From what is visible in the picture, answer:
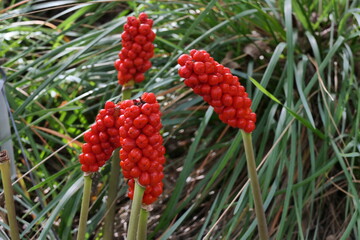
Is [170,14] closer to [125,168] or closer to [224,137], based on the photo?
[224,137]

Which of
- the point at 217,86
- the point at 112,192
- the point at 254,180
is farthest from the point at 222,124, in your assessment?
the point at 217,86

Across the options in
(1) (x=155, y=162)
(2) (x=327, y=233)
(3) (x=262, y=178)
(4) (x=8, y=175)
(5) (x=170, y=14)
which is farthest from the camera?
(5) (x=170, y=14)

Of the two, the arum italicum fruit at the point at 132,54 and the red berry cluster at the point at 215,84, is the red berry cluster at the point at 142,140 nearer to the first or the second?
the red berry cluster at the point at 215,84

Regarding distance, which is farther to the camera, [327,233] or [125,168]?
[327,233]

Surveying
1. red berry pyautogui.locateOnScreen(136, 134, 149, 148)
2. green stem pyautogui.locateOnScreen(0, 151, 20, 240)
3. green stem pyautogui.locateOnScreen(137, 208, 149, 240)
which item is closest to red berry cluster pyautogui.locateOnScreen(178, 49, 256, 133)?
red berry pyautogui.locateOnScreen(136, 134, 149, 148)

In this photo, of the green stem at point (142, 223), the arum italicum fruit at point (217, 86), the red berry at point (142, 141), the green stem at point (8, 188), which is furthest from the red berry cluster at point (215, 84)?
the green stem at point (8, 188)

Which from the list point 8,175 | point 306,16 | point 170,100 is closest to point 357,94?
point 306,16

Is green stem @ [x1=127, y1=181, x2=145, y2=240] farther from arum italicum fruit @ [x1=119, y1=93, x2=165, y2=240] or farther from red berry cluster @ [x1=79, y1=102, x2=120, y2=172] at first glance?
red berry cluster @ [x1=79, y1=102, x2=120, y2=172]
